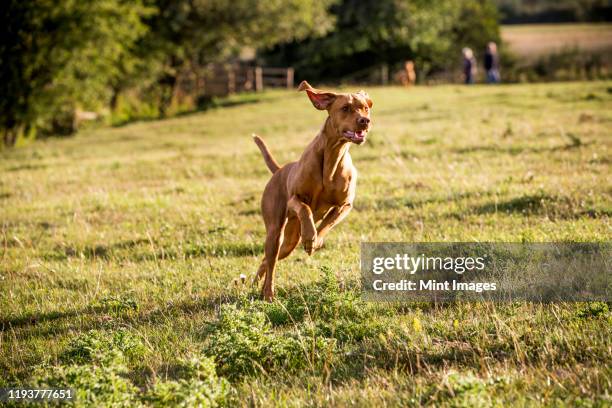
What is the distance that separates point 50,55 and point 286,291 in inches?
907

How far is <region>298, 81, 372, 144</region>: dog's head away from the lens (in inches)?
221

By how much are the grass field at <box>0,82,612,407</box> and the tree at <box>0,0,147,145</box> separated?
11.2 metres

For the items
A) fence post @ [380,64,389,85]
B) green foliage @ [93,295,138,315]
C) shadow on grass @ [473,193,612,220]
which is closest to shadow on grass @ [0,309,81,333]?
green foliage @ [93,295,138,315]

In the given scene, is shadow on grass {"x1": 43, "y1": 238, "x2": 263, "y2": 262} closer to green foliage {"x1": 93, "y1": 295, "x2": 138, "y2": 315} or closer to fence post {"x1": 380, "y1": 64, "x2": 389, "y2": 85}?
green foliage {"x1": 93, "y1": 295, "x2": 138, "y2": 315}

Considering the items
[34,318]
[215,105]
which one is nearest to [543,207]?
[34,318]

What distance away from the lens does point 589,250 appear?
6.46 metres

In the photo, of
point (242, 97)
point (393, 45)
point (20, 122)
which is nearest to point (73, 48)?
point (20, 122)

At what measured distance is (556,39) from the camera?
58.4 meters

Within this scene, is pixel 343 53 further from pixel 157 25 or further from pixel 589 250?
pixel 589 250

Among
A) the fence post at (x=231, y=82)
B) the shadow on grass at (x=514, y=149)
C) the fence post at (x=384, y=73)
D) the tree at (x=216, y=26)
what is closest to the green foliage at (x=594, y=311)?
the shadow on grass at (x=514, y=149)

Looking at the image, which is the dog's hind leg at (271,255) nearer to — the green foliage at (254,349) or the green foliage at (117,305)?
the green foliage at (254,349)

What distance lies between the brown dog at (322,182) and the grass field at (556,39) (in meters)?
43.3

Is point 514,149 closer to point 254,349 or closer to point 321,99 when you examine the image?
point 321,99

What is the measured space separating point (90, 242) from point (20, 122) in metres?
20.3
